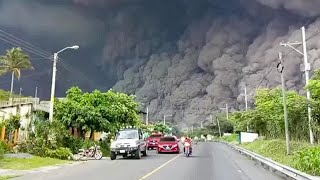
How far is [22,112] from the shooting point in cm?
3841

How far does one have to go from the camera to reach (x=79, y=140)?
121 ft

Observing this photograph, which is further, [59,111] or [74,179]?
[59,111]

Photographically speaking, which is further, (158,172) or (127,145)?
(127,145)

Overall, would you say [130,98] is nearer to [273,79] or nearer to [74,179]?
[74,179]

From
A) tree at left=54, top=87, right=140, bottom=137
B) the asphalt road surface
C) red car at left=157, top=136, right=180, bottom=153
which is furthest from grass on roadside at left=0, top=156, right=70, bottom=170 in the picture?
red car at left=157, top=136, right=180, bottom=153

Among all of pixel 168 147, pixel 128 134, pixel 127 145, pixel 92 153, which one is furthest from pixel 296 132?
pixel 92 153

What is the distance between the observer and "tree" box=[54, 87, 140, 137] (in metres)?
37.8

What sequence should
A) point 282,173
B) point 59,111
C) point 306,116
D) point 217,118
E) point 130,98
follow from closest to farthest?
point 282,173 → point 306,116 → point 59,111 → point 130,98 → point 217,118

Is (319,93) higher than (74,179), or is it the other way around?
(319,93)

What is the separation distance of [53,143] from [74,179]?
16024 millimetres

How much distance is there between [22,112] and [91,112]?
6.46 metres

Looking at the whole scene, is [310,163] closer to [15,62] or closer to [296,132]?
[296,132]

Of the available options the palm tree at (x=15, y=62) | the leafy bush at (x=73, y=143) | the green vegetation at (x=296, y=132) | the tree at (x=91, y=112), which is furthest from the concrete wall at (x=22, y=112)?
the palm tree at (x=15, y=62)

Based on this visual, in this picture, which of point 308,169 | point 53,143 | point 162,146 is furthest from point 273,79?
point 308,169
